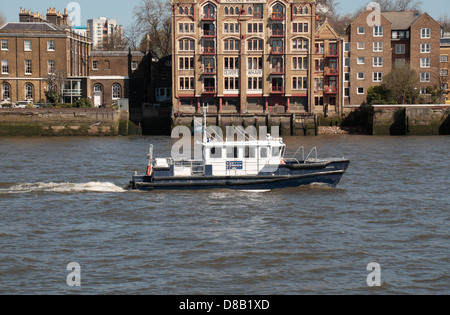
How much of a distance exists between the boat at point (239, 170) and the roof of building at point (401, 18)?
168 feet

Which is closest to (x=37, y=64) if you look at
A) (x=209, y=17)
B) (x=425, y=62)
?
(x=209, y=17)

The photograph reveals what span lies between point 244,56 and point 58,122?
63.1ft

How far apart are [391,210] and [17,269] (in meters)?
14.9

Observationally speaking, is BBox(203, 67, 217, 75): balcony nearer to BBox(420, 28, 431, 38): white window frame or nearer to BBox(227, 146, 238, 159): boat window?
BBox(420, 28, 431, 38): white window frame

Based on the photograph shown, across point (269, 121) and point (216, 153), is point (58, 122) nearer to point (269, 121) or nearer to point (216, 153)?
point (269, 121)

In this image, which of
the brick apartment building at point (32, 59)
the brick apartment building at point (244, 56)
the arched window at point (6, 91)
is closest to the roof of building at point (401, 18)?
the brick apartment building at point (244, 56)

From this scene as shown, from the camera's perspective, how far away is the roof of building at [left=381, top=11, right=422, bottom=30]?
79.9 m

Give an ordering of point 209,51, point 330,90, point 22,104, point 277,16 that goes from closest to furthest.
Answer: point 277,16 < point 209,51 < point 22,104 < point 330,90

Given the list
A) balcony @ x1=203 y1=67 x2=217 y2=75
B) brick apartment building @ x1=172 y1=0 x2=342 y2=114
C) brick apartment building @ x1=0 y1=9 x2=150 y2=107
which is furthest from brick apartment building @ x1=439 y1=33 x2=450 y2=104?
brick apartment building @ x1=0 y1=9 x2=150 y2=107

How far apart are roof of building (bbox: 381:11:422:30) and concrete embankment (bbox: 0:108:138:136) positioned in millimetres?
32566

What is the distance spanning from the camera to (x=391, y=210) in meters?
29.1

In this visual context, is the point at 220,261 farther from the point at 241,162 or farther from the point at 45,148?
the point at 45,148

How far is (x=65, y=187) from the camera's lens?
34219 mm
